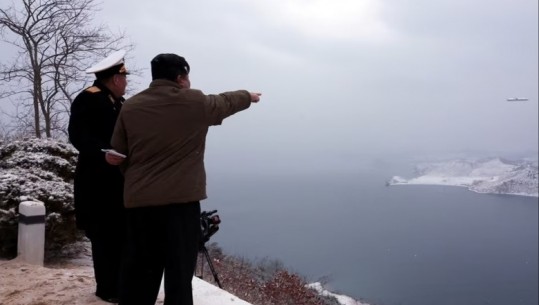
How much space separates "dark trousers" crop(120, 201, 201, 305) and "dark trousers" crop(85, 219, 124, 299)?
21.2 inches

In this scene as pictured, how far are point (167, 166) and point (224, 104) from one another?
0.46m

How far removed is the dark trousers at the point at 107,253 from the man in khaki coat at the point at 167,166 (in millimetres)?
608

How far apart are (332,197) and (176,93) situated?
88.3 m

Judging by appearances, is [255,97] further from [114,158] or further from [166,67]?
[114,158]

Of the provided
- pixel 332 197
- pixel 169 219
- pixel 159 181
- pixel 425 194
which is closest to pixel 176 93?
pixel 159 181

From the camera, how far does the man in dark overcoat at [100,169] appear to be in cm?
306

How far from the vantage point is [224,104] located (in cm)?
249

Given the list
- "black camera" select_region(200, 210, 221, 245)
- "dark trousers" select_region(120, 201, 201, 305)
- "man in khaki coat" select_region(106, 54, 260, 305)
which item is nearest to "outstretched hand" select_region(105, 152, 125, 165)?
"man in khaki coat" select_region(106, 54, 260, 305)

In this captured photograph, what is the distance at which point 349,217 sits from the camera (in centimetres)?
6975

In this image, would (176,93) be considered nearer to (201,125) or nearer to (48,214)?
(201,125)

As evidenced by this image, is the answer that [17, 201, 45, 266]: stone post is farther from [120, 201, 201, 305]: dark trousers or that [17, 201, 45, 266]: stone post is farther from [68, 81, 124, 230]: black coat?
[120, 201, 201, 305]: dark trousers

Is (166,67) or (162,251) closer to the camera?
(166,67)

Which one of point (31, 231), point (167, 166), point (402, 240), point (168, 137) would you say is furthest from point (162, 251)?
point (402, 240)

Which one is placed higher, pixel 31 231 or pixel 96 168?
A: pixel 96 168
